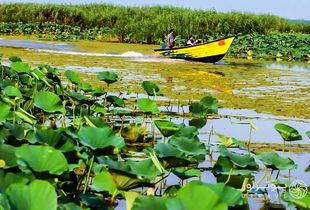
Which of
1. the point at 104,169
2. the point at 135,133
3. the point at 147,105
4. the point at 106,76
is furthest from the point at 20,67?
the point at 104,169

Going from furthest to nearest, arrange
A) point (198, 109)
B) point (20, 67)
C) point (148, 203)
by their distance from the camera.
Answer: point (20, 67)
point (198, 109)
point (148, 203)

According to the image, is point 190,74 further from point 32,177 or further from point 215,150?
point 32,177

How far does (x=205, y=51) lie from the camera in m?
13.4

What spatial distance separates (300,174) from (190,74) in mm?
7053

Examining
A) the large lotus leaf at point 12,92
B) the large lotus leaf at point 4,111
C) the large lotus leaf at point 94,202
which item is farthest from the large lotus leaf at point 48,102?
the large lotus leaf at point 94,202

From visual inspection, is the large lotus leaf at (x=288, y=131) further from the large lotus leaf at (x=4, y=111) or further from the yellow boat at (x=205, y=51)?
the yellow boat at (x=205, y=51)

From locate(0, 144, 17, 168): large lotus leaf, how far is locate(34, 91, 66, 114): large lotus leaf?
119cm

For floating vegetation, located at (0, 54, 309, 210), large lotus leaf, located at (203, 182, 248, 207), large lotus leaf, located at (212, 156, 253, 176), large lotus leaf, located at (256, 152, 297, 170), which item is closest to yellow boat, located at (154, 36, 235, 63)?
floating vegetation, located at (0, 54, 309, 210)

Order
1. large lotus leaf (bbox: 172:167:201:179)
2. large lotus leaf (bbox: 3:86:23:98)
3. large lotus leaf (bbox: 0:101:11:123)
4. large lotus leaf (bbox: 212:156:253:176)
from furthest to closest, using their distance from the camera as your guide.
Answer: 1. large lotus leaf (bbox: 3:86:23:98)
2. large lotus leaf (bbox: 0:101:11:123)
3. large lotus leaf (bbox: 212:156:253:176)
4. large lotus leaf (bbox: 172:167:201:179)

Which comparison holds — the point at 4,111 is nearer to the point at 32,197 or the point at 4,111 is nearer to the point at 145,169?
the point at 145,169

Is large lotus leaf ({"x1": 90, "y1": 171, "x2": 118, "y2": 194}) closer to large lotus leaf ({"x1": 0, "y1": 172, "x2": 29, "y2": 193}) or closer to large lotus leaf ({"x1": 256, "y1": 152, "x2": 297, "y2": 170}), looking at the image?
large lotus leaf ({"x1": 0, "y1": 172, "x2": 29, "y2": 193})

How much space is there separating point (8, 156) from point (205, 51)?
11.2m

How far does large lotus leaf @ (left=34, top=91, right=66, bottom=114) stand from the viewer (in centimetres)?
371

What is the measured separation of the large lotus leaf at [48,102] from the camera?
371cm
